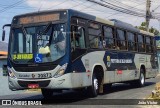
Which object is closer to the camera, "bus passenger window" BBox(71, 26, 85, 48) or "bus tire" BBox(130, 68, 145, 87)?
"bus passenger window" BBox(71, 26, 85, 48)

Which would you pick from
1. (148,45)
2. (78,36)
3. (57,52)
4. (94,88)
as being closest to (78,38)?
(78,36)

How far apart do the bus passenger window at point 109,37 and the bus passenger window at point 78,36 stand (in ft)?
7.68

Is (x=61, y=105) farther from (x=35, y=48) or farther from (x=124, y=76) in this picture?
(x=124, y=76)

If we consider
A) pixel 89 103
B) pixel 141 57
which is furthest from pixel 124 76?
pixel 89 103

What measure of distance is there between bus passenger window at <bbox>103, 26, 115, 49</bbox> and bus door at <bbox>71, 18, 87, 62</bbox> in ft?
6.93

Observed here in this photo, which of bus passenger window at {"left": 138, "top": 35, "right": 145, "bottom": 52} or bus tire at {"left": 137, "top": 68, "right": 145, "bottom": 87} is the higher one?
bus passenger window at {"left": 138, "top": 35, "right": 145, "bottom": 52}

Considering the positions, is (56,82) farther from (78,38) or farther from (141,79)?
(141,79)

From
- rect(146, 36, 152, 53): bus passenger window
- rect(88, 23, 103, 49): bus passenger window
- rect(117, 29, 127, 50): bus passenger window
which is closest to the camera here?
rect(88, 23, 103, 49): bus passenger window

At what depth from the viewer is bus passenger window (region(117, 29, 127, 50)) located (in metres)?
17.9

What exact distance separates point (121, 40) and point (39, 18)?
5.89 m

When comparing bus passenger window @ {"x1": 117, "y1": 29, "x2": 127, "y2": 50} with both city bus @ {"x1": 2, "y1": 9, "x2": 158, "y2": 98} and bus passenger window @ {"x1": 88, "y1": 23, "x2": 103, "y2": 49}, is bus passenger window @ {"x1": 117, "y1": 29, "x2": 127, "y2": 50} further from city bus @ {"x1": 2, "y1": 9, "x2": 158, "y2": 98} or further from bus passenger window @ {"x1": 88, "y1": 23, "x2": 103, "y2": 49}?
bus passenger window @ {"x1": 88, "y1": 23, "x2": 103, "y2": 49}

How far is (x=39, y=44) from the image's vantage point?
13148mm

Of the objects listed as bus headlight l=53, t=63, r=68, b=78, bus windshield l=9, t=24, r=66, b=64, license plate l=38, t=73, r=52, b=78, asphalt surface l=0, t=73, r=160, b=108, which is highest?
bus windshield l=9, t=24, r=66, b=64

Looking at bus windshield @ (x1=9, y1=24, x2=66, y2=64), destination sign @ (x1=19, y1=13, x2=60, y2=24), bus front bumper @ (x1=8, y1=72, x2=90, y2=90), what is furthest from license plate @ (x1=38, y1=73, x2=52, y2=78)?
destination sign @ (x1=19, y1=13, x2=60, y2=24)
